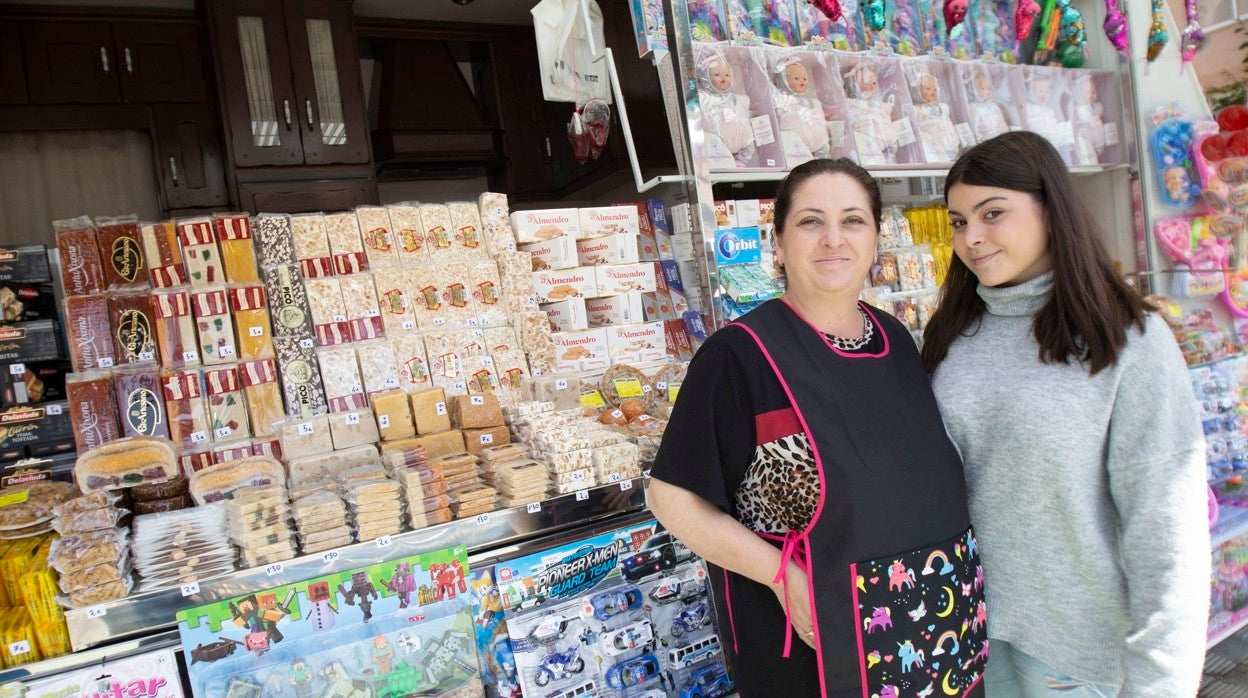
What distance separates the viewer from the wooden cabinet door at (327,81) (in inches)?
179

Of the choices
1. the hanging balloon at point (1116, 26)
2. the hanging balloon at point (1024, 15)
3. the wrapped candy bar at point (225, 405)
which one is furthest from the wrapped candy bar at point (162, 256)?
the hanging balloon at point (1116, 26)

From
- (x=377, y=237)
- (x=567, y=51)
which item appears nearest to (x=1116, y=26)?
(x=567, y=51)

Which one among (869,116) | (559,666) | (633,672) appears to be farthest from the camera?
(869,116)

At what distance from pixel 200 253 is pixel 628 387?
5.21ft

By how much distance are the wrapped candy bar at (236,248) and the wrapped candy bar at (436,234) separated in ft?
2.02

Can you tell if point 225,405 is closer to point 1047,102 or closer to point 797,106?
point 797,106

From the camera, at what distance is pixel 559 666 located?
6.90ft

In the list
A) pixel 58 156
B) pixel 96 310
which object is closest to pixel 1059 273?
pixel 96 310

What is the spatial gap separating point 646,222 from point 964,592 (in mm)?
2248

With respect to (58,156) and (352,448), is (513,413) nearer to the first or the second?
(352,448)

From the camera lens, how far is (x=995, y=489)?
54.7 inches

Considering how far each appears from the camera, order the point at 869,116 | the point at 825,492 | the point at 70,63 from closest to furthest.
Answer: the point at 825,492 < the point at 869,116 < the point at 70,63

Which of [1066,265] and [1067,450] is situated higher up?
[1066,265]

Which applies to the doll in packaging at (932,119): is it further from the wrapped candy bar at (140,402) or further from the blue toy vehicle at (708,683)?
the wrapped candy bar at (140,402)
